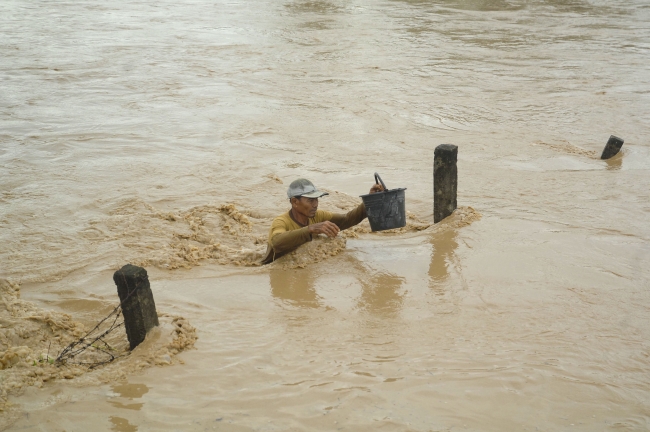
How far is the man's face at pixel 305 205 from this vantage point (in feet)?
19.2

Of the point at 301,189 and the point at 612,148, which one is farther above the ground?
the point at 301,189

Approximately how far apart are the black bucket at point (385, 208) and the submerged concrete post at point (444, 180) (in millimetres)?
823

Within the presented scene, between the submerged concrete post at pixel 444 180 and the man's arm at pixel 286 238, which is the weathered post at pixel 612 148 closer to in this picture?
the submerged concrete post at pixel 444 180

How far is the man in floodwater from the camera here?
5711mm

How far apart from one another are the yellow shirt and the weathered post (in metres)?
5.29

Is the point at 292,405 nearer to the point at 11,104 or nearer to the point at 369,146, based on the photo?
the point at 369,146

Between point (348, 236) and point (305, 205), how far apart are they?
3.26 feet

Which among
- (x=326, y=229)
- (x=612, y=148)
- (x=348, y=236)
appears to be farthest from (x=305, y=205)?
(x=612, y=148)

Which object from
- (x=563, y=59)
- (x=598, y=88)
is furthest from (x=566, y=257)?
(x=563, y=59)

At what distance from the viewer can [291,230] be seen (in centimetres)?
591

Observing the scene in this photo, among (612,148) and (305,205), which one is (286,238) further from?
(612,148)

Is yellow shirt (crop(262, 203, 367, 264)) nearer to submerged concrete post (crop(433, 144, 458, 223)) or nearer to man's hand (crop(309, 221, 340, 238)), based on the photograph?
man's hand (crop(309, 221, 340, 238))

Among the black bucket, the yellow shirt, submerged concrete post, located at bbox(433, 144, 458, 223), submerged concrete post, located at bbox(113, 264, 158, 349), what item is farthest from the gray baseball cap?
submerged concrete post, located at bbox(113, 264, 158, 349)

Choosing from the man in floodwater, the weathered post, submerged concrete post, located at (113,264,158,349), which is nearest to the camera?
submerged concrete post, located at (113,264,158,349)
